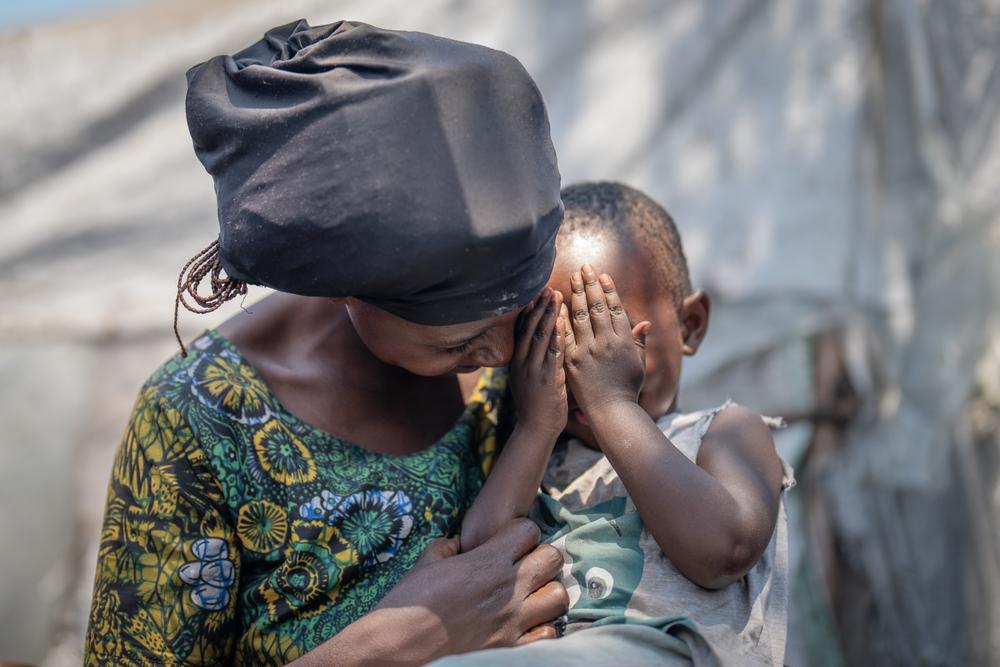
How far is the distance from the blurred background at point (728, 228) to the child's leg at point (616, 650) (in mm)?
1897

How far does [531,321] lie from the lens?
187 cm

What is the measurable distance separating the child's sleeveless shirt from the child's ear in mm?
220

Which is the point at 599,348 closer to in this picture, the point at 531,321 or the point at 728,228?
the point at 531,321

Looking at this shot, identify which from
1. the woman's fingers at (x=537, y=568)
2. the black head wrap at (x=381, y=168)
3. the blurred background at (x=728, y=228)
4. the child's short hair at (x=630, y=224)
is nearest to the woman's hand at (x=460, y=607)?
the woman's fingers at (x=537, y=568)

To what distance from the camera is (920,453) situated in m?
3.63

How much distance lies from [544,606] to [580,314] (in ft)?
1.70

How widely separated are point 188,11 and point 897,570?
3.19m

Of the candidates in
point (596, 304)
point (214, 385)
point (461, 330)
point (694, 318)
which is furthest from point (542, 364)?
point (214, 385)

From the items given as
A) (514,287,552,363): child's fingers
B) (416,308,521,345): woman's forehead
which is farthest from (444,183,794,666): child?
(416,308,521,345): woman's forehead

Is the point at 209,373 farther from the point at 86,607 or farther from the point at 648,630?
the point at 86,607

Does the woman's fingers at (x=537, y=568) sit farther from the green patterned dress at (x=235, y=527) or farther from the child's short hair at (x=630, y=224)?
the child's short hair at (x=630, y=224)

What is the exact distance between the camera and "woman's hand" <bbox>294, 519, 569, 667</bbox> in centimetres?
172

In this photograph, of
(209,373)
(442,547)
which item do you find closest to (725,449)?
(442,547)

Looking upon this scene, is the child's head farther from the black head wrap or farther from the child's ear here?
the black head wrap
